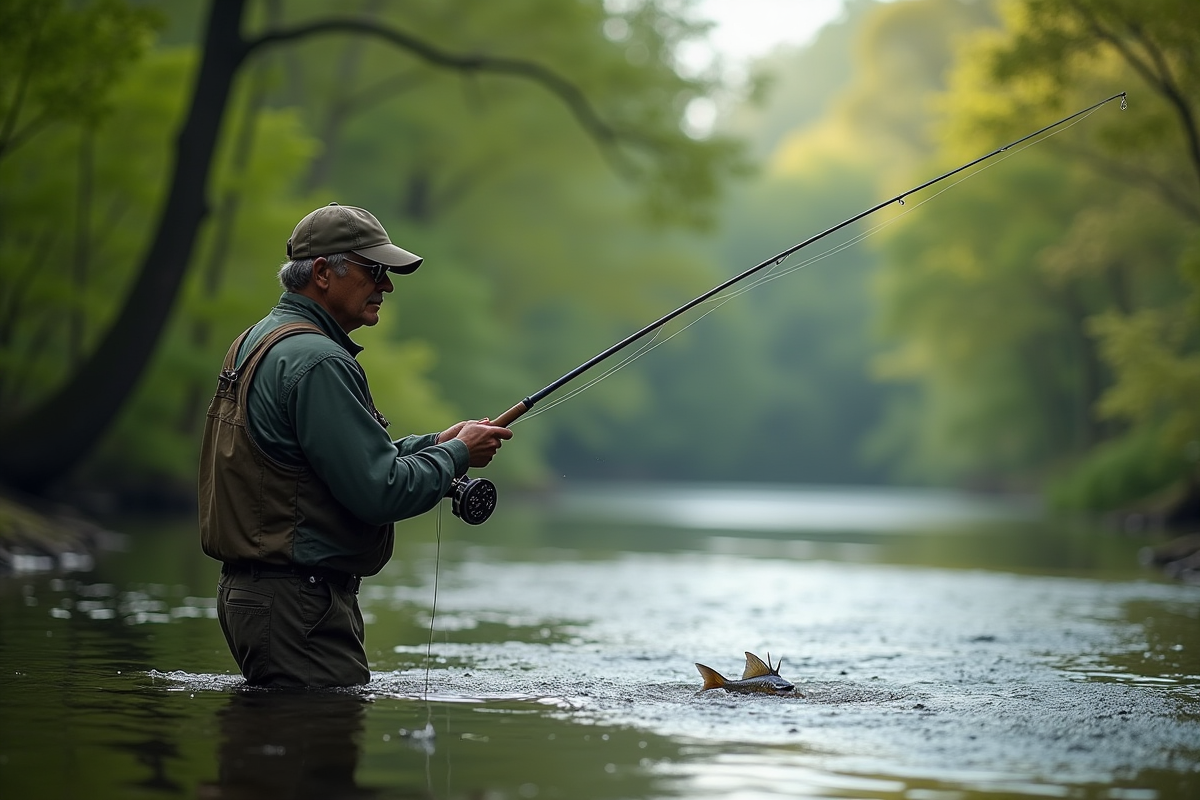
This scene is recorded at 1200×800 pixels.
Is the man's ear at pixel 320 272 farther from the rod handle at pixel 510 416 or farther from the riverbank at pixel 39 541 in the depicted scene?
the riverbank at pixel 39 541

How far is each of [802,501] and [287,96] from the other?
15.8 metres

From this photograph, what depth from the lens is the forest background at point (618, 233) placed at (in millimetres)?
15258

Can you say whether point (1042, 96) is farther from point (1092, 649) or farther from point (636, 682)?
point (636, 682)

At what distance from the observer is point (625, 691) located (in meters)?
6.12

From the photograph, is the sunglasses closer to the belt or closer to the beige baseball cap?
the beige baseball cap

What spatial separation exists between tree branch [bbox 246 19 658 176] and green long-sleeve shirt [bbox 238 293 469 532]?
10.6m

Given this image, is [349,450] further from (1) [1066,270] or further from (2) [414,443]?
(1) [1066,270]

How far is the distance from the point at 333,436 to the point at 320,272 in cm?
65

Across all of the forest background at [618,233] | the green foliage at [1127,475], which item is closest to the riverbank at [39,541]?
the forest background at [618,233]

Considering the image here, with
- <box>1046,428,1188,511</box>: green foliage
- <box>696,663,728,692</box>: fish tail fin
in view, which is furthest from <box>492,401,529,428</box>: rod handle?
<box>1046,428,1188,511</box>: green foliage

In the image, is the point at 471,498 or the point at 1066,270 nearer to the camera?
the point at 471,498

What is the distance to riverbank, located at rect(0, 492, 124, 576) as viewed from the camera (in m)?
12.5

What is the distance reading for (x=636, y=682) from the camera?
21.2ft

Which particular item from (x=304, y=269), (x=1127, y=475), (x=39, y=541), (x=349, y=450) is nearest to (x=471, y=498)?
(x=349, y=450)
